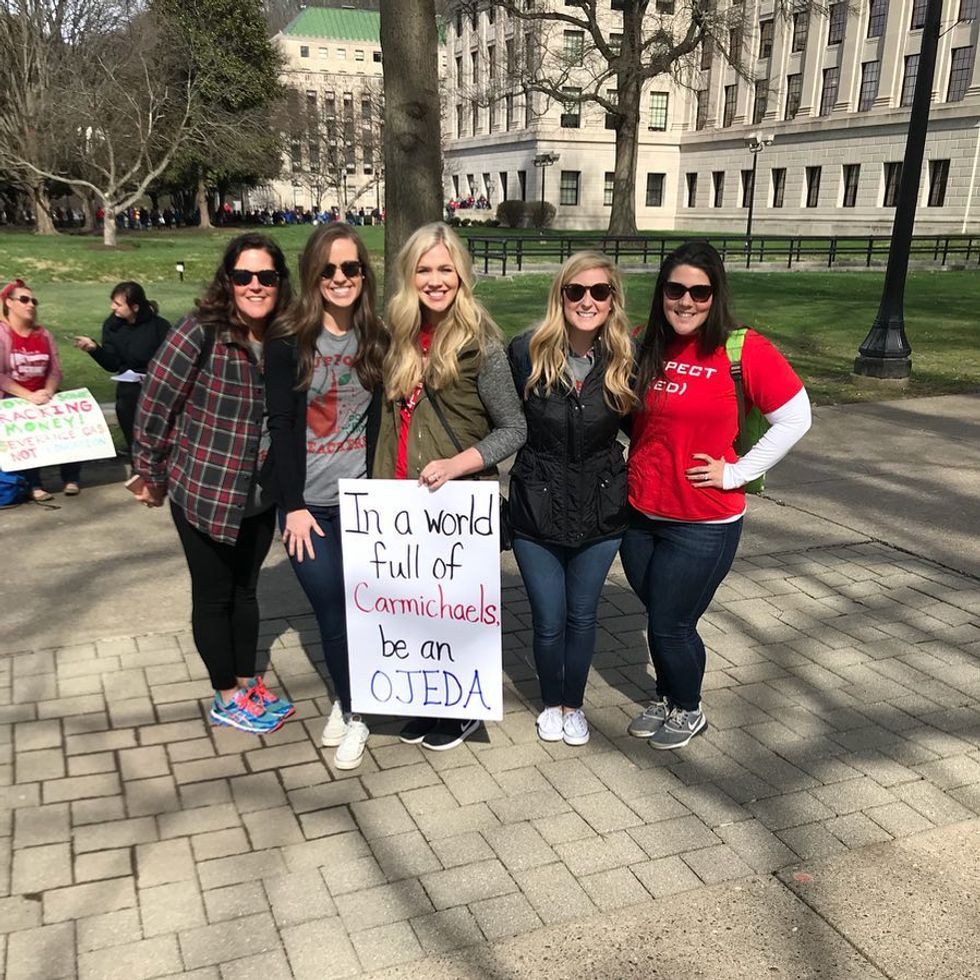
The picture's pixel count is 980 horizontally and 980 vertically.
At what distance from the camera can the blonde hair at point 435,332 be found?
126 inches

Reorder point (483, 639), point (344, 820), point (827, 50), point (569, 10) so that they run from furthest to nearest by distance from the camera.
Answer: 1. point (569, 10)
2. point (827, 50)
3. point (483, 639)
4. point (344, 820)

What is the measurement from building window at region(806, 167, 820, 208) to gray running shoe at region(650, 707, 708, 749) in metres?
57.0

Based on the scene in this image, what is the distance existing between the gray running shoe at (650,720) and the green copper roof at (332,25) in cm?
11726

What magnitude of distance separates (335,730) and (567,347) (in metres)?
1.79

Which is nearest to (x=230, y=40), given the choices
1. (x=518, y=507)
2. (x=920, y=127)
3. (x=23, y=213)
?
(x=23, y=213)

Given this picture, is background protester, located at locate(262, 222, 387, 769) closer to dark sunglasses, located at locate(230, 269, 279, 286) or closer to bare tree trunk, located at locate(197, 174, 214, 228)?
dark sunglasses, located at locate(230, 269, 279, 286)

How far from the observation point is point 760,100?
58.0 m

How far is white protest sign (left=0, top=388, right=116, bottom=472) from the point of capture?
6.73 metres

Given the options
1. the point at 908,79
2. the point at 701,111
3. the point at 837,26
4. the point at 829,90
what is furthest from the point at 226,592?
the point at 701,111

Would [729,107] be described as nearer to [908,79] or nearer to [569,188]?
[569,188]

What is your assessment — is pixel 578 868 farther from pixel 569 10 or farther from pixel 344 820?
pixel 569 10

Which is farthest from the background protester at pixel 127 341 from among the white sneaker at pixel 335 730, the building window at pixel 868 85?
the building window at pixel 868 85

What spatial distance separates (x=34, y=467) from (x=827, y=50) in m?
Answer: 56.7

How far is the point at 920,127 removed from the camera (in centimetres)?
1075
